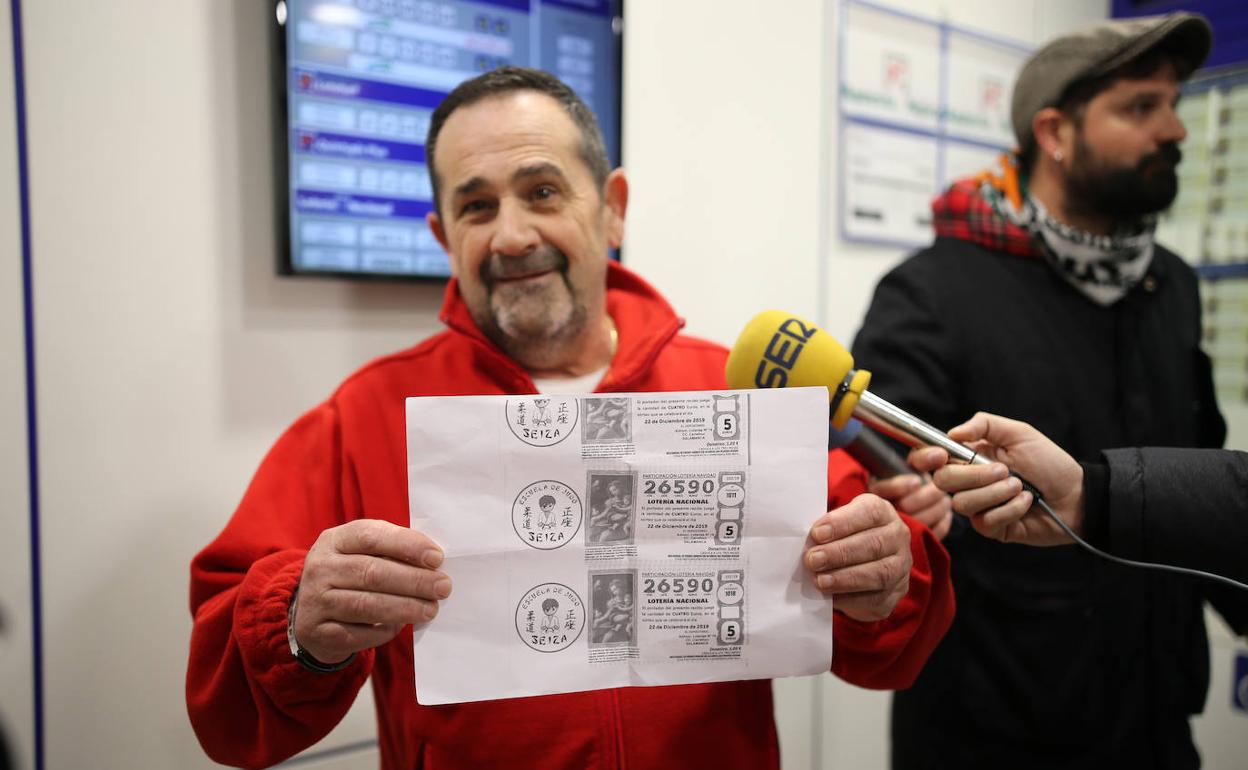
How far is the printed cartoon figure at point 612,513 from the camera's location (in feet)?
2.60

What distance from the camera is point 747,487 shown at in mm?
794

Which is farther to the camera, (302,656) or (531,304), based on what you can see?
(531,304)

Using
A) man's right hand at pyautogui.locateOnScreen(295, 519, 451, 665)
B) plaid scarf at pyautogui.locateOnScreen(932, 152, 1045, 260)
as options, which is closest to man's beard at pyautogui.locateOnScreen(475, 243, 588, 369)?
man's right hand at pyautogui.locateOnScreen(295, 519, 451, 665)

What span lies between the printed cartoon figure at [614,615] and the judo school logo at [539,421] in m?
0.17

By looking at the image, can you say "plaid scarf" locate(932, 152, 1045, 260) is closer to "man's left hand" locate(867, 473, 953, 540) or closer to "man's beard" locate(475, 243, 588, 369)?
"man's left hand" locate(867, 473, 953, 540)

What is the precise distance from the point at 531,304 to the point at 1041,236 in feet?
3.51

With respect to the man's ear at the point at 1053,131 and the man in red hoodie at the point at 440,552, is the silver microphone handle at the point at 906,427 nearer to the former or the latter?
the man in red hoodie at the point at 440,552

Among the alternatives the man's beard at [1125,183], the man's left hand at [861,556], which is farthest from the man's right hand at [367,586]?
the man's beard at [1125,183]

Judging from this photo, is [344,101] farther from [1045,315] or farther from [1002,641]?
[1002,641]

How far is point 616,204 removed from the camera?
131 cm

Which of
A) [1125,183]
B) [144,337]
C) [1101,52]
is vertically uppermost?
[1101,52]

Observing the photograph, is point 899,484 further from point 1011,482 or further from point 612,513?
point 612,513

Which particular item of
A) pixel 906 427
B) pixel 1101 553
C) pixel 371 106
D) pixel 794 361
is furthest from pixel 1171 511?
pixel 371 106

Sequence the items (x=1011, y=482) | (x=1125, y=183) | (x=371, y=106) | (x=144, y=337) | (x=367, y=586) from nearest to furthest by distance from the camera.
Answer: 1. (x=367, y=586)
2. (x=1011, y=482)
3. (x=144, y=337)
4. (x=371, y=106)
5. (x=1125, y=183)
